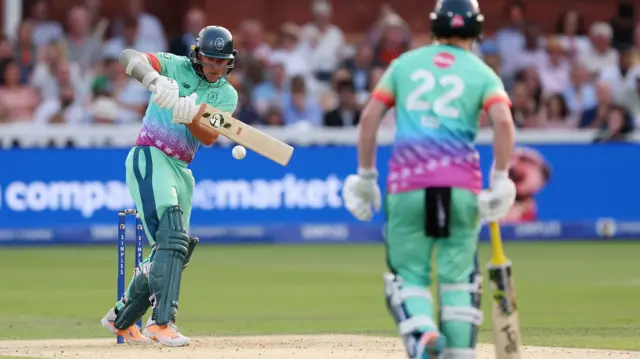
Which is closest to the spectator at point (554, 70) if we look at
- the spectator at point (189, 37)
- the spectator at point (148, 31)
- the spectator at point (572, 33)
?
the spectator at point (572, 33)

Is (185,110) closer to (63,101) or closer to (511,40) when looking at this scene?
(63,101)

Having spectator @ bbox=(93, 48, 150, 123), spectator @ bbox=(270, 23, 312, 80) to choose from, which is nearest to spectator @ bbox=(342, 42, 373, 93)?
spectator @ bbox=(270, 23, 312, 80)

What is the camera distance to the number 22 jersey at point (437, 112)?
680cm

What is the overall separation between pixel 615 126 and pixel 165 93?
1121cm

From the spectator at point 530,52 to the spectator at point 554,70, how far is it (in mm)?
82

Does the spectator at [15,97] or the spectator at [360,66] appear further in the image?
the spectator at [360,66]

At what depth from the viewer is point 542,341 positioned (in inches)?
382

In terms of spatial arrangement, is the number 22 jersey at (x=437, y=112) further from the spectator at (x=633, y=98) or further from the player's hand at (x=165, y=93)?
the spectator at (x=633, y=98)

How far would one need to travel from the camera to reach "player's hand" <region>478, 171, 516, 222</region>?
668 cm

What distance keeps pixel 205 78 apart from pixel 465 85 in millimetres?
2913

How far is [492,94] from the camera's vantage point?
6.78 metres

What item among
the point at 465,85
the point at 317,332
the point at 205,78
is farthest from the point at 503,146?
the point at 317,332

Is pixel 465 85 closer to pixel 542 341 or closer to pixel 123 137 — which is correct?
pixel 542 341

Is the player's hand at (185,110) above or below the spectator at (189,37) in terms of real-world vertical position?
below
